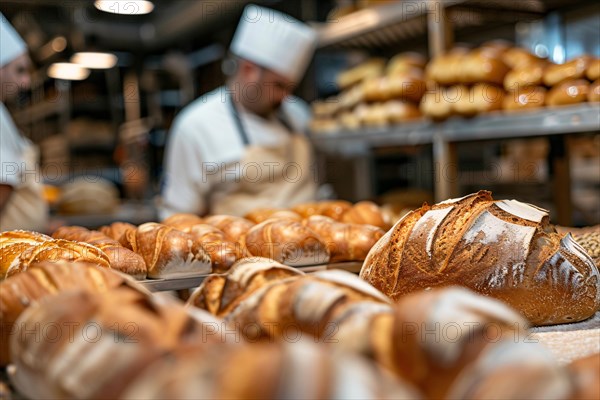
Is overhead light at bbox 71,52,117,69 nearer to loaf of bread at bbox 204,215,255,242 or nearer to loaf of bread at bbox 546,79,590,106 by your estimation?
loaf of bread at bbox 546,79,590,106

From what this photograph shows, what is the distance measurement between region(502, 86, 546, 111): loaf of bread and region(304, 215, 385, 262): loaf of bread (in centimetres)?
126

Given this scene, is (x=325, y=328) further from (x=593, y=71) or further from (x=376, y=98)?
(x=376, y=98)

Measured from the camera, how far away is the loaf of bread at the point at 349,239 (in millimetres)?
1465

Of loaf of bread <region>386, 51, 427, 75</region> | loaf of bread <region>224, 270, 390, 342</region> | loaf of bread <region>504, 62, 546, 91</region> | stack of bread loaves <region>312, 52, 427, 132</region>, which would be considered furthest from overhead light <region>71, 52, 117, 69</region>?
loaf of bread <region>224, 270, 390, 342</region>

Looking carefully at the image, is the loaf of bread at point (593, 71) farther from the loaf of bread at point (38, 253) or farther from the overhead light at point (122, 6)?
the overhead light at point (122, 6)

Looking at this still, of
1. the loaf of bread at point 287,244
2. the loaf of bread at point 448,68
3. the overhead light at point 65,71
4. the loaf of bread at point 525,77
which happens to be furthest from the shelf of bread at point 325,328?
the overhead light at point 65,71

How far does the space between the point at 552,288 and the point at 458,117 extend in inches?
69.9

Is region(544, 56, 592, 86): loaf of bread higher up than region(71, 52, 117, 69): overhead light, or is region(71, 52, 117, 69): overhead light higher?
region(71, 52, 117, 69): overhead light

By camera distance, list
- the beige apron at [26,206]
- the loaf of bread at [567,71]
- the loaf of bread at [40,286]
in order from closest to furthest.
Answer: the loaf of bread at [40,286]
the loaf of bread at [567,71]
the beige apron at [26,206]

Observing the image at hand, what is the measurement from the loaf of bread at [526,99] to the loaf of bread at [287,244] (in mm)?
1411

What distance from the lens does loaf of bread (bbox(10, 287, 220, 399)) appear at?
59 cm

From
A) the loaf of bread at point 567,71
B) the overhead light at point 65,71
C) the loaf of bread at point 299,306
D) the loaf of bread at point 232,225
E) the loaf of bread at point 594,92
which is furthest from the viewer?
the overhead light at point 65,71

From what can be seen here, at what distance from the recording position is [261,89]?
3.21 meters

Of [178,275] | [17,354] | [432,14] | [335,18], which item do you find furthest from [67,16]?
→ [17,354]
